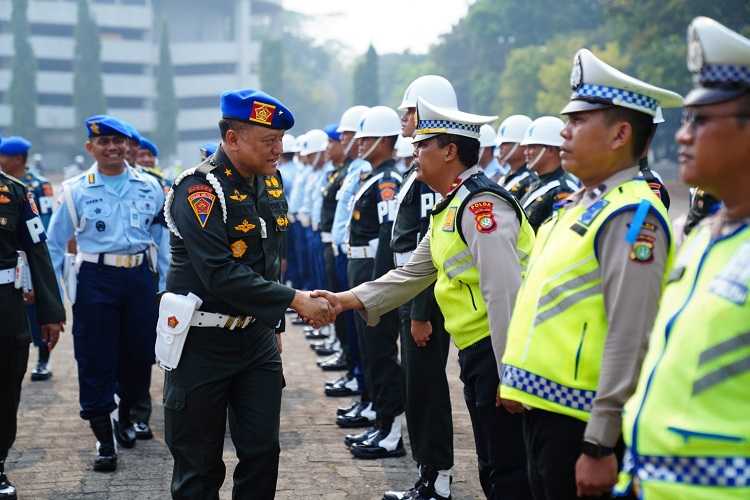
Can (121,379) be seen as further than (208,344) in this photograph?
Yes

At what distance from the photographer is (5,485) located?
18.6ft

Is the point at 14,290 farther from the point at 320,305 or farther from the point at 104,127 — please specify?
the point at 320,305

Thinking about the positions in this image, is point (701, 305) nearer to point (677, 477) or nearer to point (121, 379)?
point (677, 477)

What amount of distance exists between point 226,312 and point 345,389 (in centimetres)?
Answer: 432

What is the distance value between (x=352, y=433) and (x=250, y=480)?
9.74ft

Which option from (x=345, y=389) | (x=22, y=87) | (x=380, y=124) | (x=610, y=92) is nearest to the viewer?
(x=610, y=92)

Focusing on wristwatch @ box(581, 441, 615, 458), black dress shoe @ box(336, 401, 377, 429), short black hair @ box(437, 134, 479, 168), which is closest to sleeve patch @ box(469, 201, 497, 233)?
short black hair @ box(437, 134, 479, 168)

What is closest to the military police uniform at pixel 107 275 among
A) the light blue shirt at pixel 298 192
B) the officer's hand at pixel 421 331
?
the officer's hand at pixel 421 331

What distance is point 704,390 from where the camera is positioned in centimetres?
230

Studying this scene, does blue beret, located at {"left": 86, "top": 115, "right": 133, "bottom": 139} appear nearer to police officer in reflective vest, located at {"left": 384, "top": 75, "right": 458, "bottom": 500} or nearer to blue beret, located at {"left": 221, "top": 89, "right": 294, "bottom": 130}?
blue beret, located at {"left": 221, "top": 89, "right": 294, "bottom": 130}

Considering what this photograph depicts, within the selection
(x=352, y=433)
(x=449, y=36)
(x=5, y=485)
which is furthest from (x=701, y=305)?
(x=449, y=36)

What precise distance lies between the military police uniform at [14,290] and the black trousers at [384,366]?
235 cm

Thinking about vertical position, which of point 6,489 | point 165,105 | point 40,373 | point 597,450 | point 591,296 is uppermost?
point 591,296

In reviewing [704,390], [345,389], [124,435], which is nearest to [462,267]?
[704,390]
